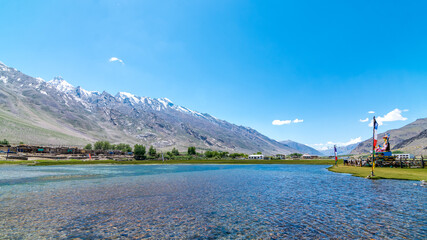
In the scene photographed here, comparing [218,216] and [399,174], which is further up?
[399,174]

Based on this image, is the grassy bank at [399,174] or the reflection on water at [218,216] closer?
the reflection on water at [218,216]

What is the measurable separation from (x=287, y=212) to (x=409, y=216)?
9.68 metres

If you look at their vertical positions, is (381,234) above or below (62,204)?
above

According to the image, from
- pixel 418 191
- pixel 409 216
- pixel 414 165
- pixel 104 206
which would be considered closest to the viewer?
pixel 409 216

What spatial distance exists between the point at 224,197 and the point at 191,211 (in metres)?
8.11

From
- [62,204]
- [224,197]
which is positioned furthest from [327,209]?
[62,204]

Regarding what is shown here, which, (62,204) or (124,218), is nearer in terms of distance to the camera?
(124,218)

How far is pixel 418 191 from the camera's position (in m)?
29.0

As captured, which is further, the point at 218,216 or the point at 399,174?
the point at 399,174

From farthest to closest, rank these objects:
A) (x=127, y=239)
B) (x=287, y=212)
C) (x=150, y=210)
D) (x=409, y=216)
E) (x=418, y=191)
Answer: (x=418, y=191) < (x=150, y=210) < (x=287, y=212) < (x=409, y=216) < (x=127, y=239)

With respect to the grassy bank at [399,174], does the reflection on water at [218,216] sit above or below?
below

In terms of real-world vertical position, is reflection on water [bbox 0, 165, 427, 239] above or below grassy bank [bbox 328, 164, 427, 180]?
below

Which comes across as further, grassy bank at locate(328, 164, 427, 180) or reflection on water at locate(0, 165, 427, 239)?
grassy bank at locate(328, 164, 427, 180)

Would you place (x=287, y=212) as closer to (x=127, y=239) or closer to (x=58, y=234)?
(x=127, y=239)
